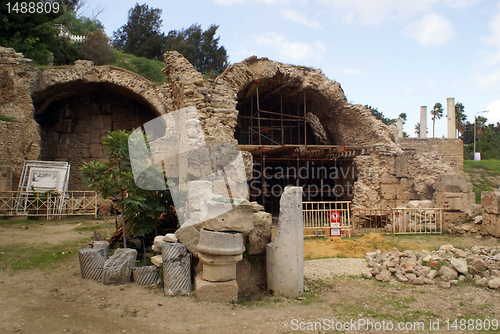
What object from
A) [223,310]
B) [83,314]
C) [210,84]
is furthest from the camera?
[210,84]

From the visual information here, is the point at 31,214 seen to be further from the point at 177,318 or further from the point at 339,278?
the point at 339,278

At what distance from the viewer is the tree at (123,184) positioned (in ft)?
18.2

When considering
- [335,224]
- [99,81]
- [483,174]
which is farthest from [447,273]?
[483,174]

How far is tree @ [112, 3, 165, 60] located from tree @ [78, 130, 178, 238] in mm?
23766

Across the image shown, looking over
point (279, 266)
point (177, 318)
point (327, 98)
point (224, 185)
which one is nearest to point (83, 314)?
point (177, 318)

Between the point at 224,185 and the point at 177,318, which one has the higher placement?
the point at 224,185

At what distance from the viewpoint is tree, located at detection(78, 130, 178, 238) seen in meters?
5.54

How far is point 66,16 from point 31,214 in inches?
754

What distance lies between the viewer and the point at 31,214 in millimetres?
10562

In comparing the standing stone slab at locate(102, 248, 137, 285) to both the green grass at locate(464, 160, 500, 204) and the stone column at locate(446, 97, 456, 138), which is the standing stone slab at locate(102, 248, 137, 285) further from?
the stone column at locate(446, 97, 456, 138)

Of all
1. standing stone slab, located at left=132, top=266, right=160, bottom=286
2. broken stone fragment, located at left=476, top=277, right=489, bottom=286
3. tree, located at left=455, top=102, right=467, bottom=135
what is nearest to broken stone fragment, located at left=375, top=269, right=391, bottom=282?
broken stone fragment, located at left=476, top=277, right=489, bottom=286

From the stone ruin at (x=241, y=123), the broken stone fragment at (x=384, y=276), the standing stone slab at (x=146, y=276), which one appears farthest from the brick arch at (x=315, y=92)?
the broken stone fragment at (x=384, y=276)

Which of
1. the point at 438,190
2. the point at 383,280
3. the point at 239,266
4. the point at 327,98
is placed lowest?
the point at 383,280

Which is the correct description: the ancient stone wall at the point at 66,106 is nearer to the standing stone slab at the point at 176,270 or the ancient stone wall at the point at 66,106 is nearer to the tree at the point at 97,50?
the tree at the point at 97,50
